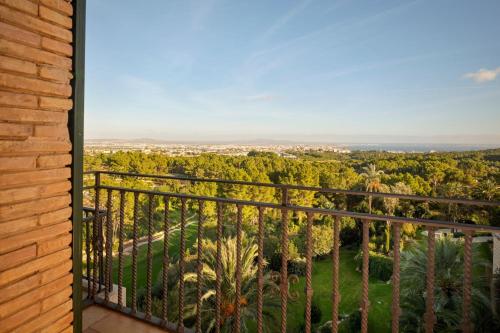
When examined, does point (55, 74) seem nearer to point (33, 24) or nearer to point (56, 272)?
point (33, 24)

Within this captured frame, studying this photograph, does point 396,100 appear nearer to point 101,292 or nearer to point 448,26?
point 448,26

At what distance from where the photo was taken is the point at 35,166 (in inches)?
53.4

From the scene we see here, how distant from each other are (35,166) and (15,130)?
0.17 m

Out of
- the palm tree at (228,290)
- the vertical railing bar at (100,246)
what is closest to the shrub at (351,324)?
the palm tree at (228,290)

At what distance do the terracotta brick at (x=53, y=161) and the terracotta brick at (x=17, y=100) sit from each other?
9.3 inches

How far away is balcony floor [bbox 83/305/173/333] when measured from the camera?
2.30 meters

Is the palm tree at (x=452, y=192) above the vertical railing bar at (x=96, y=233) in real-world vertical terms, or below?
below

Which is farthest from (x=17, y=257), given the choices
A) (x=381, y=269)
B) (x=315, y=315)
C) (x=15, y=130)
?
(x=381, y=269)

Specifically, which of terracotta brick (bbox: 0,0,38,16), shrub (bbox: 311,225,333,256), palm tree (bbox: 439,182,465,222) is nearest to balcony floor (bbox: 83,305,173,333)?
terracotta brick (bbox: 0,0,38,16)

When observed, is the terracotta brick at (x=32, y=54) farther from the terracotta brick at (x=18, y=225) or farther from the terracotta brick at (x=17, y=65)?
the terracotta brick at (x=18, y=225)

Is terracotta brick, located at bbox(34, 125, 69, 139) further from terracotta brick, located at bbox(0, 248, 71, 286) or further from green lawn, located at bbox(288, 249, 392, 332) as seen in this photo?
green lawn, located at bbox(288, 249, 392, 332)

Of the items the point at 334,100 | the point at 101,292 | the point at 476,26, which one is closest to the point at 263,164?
the point at 334,100

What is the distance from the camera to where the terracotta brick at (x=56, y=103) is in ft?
4.53

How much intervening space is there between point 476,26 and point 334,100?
23091 millimetres
